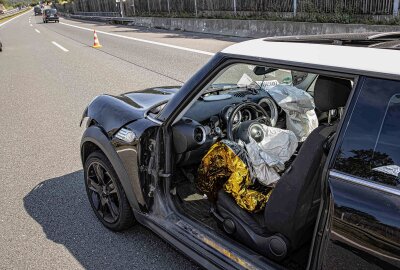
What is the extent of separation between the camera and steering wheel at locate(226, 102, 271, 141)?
3000 millimetres

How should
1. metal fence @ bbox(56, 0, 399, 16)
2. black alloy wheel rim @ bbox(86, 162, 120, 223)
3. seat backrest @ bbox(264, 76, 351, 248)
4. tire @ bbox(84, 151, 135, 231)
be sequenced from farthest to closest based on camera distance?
metal fence @ bbox(56, 0, 399, 16) < black alloy wheel rim @ bbox(86, 162, 120, 223) < tire @ bbox(84, 151, 135, 231) < seat backrest @ bbox(264, 76, 351, 248)

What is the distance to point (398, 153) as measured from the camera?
63.8 inches

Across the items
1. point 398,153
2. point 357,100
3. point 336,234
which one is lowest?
point 336,234

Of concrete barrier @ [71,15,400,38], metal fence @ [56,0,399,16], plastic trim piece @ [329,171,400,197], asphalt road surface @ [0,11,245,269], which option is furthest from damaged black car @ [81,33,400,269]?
metal fence @ [56,0,399,16]

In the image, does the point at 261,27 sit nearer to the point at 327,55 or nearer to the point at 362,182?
the point at 327,55

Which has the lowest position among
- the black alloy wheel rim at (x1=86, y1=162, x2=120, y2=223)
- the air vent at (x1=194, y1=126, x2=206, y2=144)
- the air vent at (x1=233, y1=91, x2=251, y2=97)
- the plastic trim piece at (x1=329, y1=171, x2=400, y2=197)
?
the black alloy wheel rim at (x1=86, y1=162, x2=120, y2=223)

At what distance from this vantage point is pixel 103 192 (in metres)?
3.39

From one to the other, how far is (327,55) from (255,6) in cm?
1808

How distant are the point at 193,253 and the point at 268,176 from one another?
2.32ft

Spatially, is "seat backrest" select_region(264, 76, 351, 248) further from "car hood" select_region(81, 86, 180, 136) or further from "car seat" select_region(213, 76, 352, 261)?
"car hood" select_region(81, 86, 180, 136)

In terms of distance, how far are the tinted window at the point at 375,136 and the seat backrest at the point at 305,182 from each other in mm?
298

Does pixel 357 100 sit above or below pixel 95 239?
above

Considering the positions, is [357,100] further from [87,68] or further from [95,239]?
[87,68]

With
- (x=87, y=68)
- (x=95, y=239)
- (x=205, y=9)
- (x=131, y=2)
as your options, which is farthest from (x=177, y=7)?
(x=95, y=239)
